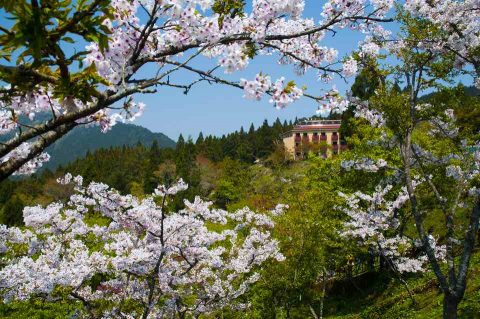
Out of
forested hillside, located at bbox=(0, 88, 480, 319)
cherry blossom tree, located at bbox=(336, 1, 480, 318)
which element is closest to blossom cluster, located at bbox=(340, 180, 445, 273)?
forested hillside, located at bbox=(0, 88, 480, 319)

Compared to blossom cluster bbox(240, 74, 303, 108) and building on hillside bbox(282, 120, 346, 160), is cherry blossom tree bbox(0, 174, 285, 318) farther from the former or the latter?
building on hillside bbox(282, 120, 346, 160)

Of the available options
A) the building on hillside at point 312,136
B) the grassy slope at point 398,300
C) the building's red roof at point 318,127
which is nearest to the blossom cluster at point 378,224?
the grassy slope at point 398,300

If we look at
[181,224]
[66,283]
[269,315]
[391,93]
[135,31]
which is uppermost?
[391,93]

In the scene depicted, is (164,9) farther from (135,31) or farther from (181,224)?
(181,224)

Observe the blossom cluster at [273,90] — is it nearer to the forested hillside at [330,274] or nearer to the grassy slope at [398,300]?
the forested hillside at [330,274]

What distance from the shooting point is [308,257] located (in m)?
16.8

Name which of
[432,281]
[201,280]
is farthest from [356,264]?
[201,280]

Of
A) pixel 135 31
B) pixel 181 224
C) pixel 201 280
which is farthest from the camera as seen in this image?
pixel 201 280

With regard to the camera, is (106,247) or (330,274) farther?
(330,274)

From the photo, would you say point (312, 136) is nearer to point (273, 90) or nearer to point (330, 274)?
point (330, 274)

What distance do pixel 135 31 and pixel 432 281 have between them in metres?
19.6

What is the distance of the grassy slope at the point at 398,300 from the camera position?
48.9ft

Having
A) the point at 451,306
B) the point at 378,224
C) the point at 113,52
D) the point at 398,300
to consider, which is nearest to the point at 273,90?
the point at 113,52

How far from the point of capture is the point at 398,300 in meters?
18.7
